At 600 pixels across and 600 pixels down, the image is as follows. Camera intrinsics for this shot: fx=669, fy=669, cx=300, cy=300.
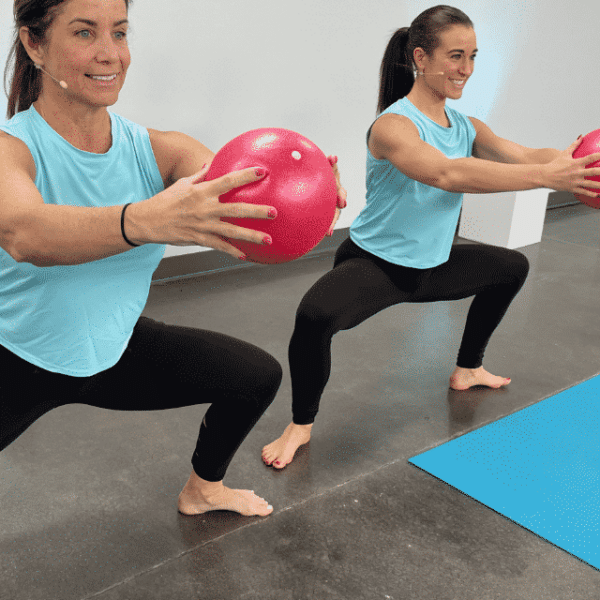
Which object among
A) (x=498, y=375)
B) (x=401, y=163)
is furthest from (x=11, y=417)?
(x=498, y=375)

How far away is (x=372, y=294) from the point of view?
216cm

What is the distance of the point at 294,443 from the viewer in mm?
2186

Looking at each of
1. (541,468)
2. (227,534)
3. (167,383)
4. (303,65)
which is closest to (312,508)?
(227,534)

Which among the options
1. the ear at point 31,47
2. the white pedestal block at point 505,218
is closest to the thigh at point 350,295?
the ear at point 31,47

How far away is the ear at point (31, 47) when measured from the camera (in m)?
1.31

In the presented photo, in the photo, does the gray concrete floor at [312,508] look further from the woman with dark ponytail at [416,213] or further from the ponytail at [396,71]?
the ponytail at [396,71]

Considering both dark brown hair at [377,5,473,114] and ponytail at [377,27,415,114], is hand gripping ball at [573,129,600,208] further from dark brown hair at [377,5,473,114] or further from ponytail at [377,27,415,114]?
ponytail at [377,27,415,114]

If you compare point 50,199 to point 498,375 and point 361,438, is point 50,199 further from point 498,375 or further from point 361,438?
point 498,375

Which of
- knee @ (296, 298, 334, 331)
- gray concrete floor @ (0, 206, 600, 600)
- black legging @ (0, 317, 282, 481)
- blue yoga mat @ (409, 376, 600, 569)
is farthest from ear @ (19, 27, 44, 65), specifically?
blue yoga mat @ (409, 376, 600, 569)

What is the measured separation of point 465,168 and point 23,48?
1.20 meters

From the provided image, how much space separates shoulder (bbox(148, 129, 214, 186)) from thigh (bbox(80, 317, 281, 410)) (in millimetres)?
389

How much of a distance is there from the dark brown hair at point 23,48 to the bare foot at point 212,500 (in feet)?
3.43

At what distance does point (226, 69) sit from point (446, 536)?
2895mm

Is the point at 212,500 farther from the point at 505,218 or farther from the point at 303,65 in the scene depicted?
the point at 505,218
